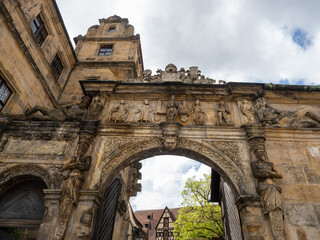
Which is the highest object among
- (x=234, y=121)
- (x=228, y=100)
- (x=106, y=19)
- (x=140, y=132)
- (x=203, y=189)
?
(x=106, y=19)

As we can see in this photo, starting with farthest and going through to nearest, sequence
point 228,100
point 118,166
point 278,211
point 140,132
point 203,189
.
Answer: point 203,189, point 228,100, point 140,132, point 118,166, point 278,211

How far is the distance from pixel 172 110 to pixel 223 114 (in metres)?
1.59

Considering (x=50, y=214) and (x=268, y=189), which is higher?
(x=268, y=189)

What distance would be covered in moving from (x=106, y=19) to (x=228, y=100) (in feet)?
46.2

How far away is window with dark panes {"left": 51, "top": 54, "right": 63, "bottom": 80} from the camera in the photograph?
473 inches

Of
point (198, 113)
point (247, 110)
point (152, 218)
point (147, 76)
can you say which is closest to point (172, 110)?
point (198, 113)

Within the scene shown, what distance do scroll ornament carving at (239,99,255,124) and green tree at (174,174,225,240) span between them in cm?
1184

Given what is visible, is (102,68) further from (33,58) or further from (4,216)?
(4,216)

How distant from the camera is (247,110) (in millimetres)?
6605

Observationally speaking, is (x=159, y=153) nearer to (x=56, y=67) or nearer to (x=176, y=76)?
(x=176, y=76)

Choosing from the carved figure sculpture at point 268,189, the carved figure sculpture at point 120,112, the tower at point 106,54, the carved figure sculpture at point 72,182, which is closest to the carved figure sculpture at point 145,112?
the carved figure sculpture at point 120,112

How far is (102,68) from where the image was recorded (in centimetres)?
1349

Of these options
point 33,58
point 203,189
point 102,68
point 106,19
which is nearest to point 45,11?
point 33,58

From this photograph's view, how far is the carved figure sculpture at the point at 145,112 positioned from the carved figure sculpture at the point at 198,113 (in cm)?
140
